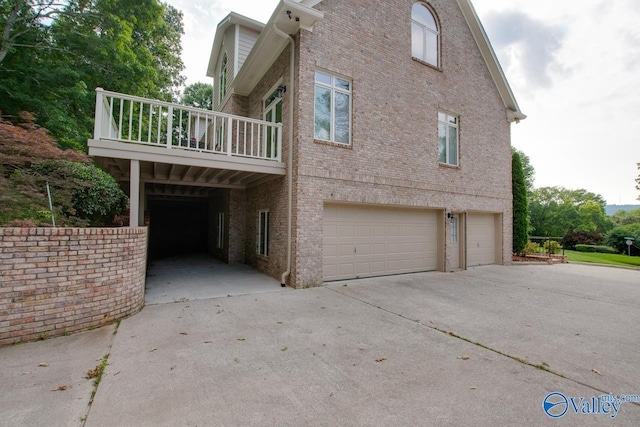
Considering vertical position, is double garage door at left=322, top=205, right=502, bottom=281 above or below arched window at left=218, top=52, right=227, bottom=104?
below

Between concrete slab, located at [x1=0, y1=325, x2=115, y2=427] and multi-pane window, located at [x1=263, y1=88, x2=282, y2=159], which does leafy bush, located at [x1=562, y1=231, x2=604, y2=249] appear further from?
concrete slab, located at [x1=0, y1=325, x2=115, y2=427]

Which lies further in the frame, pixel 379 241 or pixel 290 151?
pixel 379 241

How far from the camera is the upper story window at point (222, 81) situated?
40.3ft

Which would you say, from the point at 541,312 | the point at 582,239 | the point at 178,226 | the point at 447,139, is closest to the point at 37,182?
the point at 541,312

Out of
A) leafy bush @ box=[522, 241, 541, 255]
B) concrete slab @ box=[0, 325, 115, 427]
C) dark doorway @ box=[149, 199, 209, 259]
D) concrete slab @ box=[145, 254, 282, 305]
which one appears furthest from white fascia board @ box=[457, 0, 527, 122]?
dark doorway @ box=[149, 199, 209, 259]

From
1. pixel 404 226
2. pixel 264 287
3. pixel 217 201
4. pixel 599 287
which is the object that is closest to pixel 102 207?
pixel 264 287

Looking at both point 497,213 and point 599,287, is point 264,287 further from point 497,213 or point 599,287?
point 497,213

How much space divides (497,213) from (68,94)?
16553 millimetres

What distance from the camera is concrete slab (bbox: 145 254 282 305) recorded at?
626 cm

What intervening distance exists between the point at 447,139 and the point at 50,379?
1068cm

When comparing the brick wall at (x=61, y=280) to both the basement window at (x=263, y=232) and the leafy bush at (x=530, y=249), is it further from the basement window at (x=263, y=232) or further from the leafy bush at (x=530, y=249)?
the leafy bush at (x=530, y=249)

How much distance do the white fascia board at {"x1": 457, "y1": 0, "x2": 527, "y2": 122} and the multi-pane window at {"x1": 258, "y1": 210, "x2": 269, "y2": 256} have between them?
981cm

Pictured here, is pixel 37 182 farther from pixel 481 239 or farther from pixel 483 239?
pixel 483 239

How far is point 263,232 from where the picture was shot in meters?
9.09
